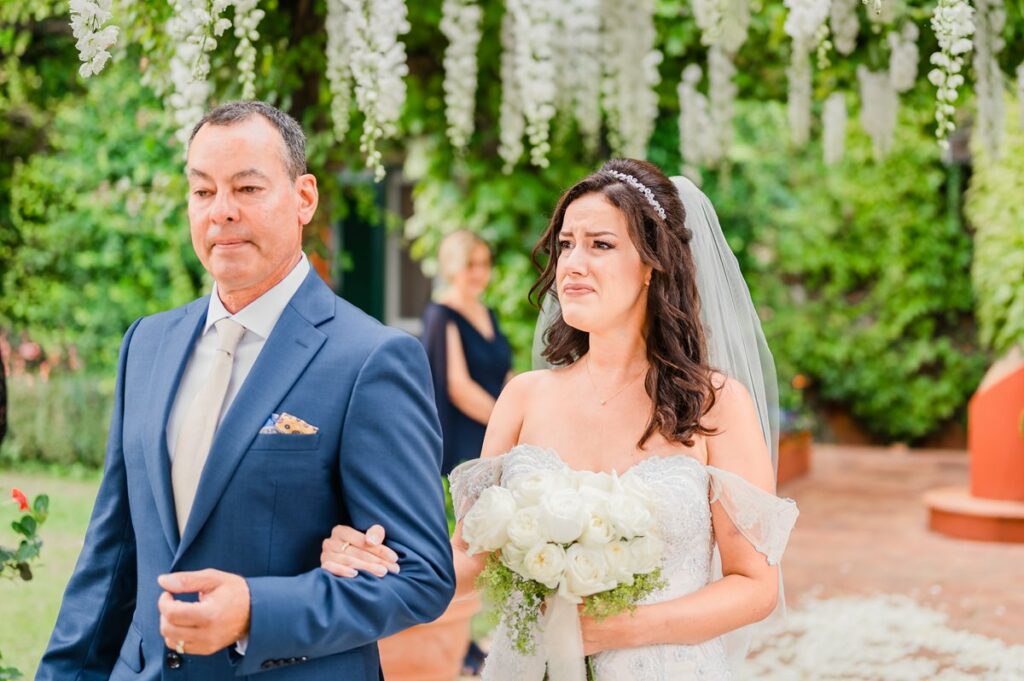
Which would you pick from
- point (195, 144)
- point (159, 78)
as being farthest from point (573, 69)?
point (195, 144)

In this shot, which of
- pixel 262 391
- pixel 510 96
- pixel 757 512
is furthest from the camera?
pixel 510 96

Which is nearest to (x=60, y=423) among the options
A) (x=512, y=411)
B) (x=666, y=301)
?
(x=512, y=411)

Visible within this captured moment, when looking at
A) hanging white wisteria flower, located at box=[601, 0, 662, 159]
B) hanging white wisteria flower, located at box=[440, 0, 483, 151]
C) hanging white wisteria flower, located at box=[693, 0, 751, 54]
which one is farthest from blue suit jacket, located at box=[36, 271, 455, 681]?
hanging white wisteria flower, located at box=[601, 0, 662, 159]

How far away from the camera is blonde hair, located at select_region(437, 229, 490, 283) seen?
5.43m

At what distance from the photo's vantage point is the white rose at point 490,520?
2.21 meters

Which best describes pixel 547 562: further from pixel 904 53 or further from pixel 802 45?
pixel 904 53

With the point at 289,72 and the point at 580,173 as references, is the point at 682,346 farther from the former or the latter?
the point at 580,173

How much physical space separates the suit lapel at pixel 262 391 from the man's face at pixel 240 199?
0.32 feet

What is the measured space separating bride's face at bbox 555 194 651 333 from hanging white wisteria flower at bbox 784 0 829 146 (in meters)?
1.49

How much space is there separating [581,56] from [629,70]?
0.82ft

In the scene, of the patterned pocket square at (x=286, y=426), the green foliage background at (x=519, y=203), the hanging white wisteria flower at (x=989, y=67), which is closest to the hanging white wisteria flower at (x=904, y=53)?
the green foliage background at (x=519, y=203)

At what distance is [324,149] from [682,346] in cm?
299

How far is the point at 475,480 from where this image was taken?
8.25ft

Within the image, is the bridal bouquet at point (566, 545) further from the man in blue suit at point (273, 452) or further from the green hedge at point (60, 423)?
the green hedge at point (60, 423)
